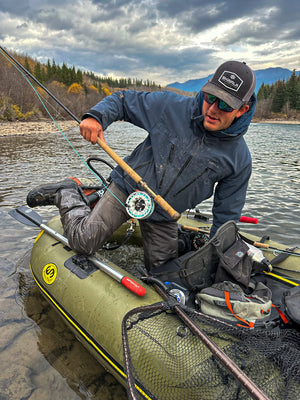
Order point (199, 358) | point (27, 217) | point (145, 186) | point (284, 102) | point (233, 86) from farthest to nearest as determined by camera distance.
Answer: point (284, 102)
point (27, 217)
point (145, 186)
point (233, 86)
point (199, 358)

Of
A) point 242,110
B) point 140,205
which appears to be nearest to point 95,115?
point 140,205

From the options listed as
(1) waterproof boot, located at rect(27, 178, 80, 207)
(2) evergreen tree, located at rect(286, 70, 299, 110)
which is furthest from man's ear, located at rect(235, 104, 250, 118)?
(2) evergreen tree, located at rect(286, 70, 299, 110)

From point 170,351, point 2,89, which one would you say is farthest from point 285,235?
point 2,89

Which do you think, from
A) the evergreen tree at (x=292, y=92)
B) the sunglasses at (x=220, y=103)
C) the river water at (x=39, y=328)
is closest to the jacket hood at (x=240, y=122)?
the sunglasses at (x=220, y=103)

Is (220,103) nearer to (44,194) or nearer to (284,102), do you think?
(44,194)

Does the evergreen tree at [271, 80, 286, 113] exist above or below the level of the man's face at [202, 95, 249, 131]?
above

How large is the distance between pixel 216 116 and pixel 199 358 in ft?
6.64

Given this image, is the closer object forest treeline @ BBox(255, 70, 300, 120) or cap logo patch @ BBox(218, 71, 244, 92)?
cap logo patch @ BBox(218, 71, 244, 92)

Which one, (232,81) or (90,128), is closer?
(232,81)

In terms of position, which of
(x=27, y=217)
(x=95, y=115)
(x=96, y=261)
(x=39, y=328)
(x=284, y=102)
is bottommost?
(x=39, y=328)

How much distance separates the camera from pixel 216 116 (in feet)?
8.54

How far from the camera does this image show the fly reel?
3.00 m

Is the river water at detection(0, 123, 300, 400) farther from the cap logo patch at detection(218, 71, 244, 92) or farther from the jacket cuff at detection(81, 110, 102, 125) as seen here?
the cap logo patch at detection(218, 71, 244, 92)

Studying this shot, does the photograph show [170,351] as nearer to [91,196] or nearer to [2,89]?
[91,196]
